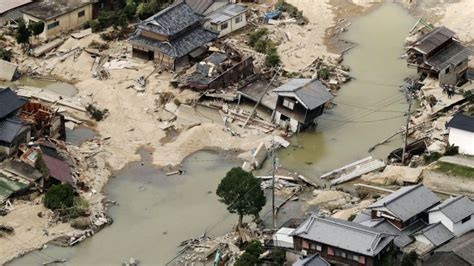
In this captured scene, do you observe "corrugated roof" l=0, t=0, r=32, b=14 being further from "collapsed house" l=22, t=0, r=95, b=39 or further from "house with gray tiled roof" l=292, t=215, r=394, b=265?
"house with gray tiled roof" l=292, t=215, r=394, b=265

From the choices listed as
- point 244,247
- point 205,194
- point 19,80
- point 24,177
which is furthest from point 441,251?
point 19,80

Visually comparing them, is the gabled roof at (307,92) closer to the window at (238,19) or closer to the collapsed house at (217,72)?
the collapsed house at (217,72)

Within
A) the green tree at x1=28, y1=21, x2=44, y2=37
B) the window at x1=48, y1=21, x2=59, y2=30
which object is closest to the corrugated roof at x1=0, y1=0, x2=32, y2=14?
the window at x1=48, y1=21, x2=59, y2=30

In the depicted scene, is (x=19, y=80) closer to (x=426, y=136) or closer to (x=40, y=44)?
(x=40, y=44)

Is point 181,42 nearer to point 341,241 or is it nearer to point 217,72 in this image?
point 217,72

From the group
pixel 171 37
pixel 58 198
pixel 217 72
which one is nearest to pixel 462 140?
pixel 217 72

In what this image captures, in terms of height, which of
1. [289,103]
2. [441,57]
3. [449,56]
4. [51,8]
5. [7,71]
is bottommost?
[7,71]
